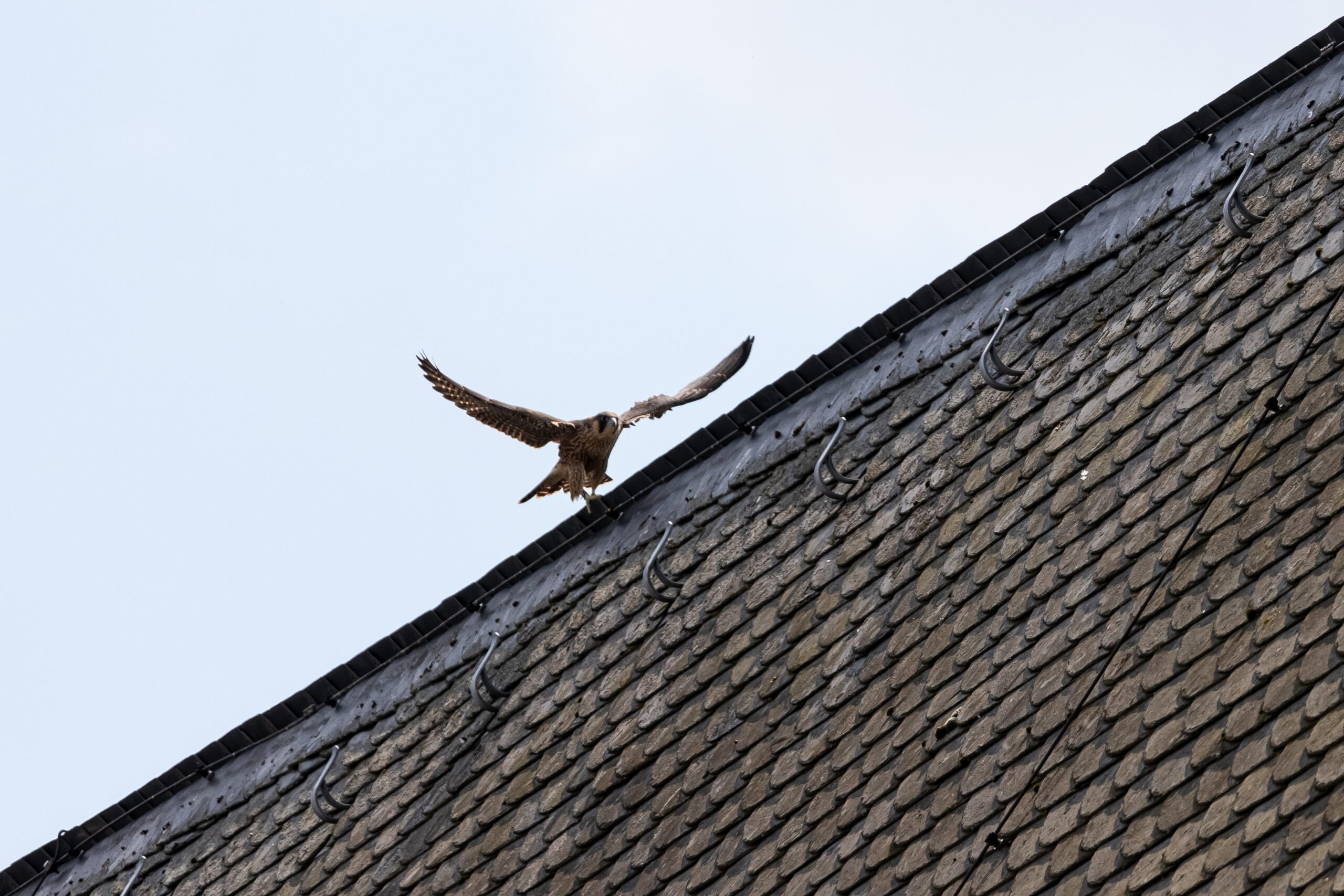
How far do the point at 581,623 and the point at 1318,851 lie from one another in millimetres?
4611

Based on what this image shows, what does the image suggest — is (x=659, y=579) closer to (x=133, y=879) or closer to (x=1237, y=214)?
(x=1237, y=214)

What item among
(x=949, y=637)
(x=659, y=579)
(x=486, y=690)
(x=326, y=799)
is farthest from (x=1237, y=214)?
(x=326, y=799)

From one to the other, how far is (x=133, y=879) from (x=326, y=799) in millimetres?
1400

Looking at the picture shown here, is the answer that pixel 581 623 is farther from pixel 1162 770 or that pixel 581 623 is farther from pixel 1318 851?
pixel 1318 851

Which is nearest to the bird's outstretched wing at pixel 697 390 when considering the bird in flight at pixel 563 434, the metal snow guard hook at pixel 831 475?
the bird in flight at pixel 563 434

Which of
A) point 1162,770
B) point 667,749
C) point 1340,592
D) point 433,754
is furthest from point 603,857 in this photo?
point 1340,592

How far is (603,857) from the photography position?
826 centimetres

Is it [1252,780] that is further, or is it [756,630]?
[756,630]

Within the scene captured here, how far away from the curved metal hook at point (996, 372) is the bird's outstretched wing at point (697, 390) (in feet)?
9.73

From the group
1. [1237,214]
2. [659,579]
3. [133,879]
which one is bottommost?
[1237,214]

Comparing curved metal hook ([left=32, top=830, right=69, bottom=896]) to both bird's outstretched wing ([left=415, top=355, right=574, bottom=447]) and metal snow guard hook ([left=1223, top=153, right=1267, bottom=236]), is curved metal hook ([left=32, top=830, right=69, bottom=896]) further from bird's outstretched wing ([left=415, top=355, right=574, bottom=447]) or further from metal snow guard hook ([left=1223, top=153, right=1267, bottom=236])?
metal snow guard hook ([left=1223, top=153, right=1267, bottom=236])

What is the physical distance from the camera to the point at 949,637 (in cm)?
782

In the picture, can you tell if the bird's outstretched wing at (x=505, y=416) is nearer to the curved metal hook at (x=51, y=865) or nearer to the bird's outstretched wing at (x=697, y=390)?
the bird's outstretched wing at (x=697, y=390)

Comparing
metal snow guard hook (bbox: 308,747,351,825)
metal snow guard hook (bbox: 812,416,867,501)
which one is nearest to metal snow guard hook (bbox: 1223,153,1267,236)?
metal snow guard hook (bbox: 812,416,867,501)
